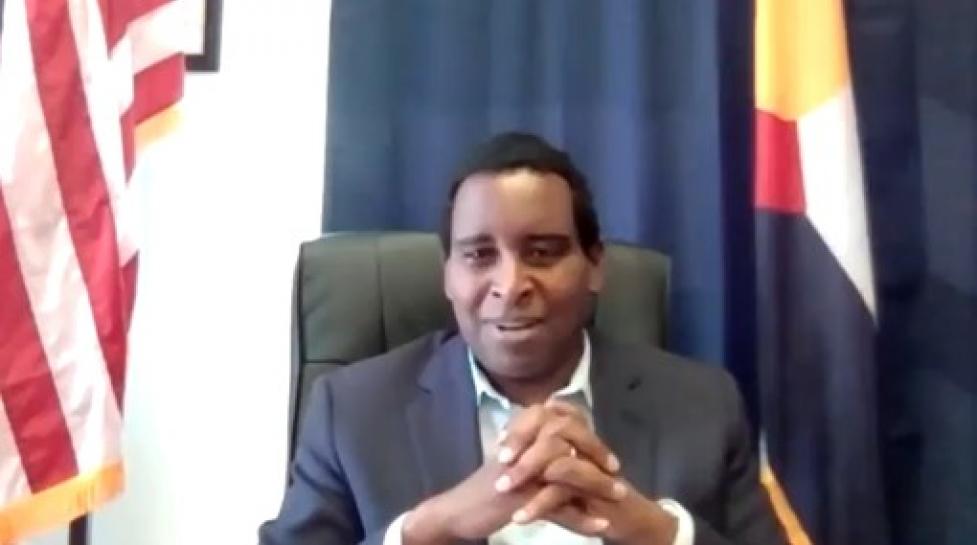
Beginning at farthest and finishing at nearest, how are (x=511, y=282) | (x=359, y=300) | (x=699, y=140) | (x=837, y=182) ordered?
(x=699, y=140) < (x=837, y=182) < (x=359, y=300) < (x=511, y=282)

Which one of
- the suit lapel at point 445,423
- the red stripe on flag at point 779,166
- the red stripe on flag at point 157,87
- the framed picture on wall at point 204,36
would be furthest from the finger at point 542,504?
the framed picture on wall at point 204,36

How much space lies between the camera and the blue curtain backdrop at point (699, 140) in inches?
98.7

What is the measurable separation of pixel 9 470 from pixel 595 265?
3.03 ft

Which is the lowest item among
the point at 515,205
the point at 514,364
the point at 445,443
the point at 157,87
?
the point at 445,443

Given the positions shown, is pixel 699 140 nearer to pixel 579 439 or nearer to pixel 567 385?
pixel 567 385

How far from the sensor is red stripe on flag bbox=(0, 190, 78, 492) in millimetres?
2135

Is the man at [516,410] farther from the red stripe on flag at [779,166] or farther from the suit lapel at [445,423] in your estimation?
the red stripe on flag at [779,166]

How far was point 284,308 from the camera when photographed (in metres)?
2.68

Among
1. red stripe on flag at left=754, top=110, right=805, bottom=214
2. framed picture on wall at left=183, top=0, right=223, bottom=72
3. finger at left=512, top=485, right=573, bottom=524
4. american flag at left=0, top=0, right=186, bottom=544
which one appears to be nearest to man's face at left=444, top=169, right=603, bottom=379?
finger at left=512, top=485, right=573, bottom=524

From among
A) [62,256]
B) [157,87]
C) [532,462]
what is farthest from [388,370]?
[157,87]

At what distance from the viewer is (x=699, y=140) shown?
2.52m

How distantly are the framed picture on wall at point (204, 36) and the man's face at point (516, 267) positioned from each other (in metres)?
0.86

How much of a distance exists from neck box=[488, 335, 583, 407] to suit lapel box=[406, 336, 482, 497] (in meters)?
0.06

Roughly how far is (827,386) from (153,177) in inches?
49.9
